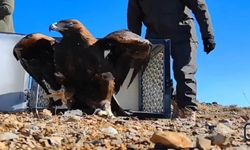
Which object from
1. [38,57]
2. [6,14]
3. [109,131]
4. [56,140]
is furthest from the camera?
[6,14]

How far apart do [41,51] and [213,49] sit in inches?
76.8

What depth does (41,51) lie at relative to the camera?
14.8 feet

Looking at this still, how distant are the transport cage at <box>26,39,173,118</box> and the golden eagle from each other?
253 millimetres

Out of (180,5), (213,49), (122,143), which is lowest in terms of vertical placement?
(122,143)

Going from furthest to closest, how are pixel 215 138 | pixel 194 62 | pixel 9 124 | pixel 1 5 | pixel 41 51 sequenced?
pixel 1 5, pixel 194 62, pixel 41 51, pixel 9 124, pixel 215 138

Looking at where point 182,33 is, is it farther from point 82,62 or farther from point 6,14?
point 6,14

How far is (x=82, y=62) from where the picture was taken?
4.16m

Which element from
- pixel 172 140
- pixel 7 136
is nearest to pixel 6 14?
pixel 7 136

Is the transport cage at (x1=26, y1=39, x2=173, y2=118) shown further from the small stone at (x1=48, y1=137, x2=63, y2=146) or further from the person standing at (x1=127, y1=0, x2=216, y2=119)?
the small stone at (x1=48, y1=137, x2=63, y2=146)

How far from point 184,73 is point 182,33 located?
0.46 metres

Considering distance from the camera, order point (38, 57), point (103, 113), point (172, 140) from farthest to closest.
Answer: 1. point (38, 57)
2. point (103, 113)
3. point (172, 140)

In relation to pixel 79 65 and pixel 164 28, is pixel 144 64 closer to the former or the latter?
pixel 79 65

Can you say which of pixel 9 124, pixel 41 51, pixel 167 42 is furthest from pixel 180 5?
pixel 9 124

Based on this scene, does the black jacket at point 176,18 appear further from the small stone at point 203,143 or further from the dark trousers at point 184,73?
the small stone at point 203,143
